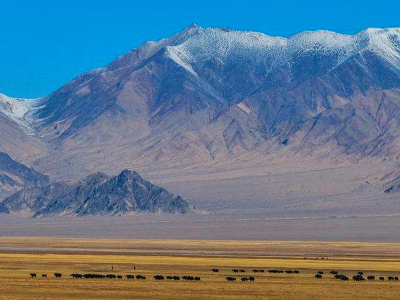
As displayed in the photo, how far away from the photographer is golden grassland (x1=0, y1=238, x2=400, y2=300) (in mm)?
63438

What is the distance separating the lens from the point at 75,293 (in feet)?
205

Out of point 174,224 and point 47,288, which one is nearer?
point 47,288

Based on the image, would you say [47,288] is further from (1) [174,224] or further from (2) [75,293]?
(1) [174,224]

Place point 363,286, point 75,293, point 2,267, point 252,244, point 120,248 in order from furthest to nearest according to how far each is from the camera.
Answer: point 252,244, point 120,248, point 2,267, point 363,286, point 75,293

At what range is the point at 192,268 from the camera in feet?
284

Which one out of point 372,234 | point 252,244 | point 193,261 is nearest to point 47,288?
point 193,261

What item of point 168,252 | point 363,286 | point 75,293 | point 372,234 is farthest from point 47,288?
point 372,234

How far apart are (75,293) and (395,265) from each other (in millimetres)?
38398

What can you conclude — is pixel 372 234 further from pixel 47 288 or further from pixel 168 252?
pixel 47 288

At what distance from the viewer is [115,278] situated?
73438mm

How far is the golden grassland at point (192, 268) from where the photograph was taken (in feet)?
208

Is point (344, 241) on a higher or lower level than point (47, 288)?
higher

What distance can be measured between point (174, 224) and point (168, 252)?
266ft

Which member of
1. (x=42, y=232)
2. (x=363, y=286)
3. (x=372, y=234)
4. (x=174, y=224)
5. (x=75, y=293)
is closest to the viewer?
(x=75, y=293)
